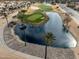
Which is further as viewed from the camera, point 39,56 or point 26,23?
point 26,23

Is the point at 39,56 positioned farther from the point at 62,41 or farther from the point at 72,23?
the point at 72,23

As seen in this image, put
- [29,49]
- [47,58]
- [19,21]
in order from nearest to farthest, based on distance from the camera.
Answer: [47,58], [29,49], [19,21]

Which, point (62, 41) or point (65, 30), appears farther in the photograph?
point (65, 30)

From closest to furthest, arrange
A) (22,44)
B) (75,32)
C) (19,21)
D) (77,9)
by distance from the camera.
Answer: (22,44) → (75,32) → (19,21) → (77,9)

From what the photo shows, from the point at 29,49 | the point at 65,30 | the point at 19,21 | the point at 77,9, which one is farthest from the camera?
the point at 77,9

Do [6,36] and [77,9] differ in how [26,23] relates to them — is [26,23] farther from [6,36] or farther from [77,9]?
[77,9]

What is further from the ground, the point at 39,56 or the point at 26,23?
the point at 39,56

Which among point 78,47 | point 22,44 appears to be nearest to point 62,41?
point 78,47

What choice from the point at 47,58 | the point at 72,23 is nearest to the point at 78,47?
the point at 47,58

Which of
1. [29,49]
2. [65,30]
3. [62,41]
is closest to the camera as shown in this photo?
[29,49]
